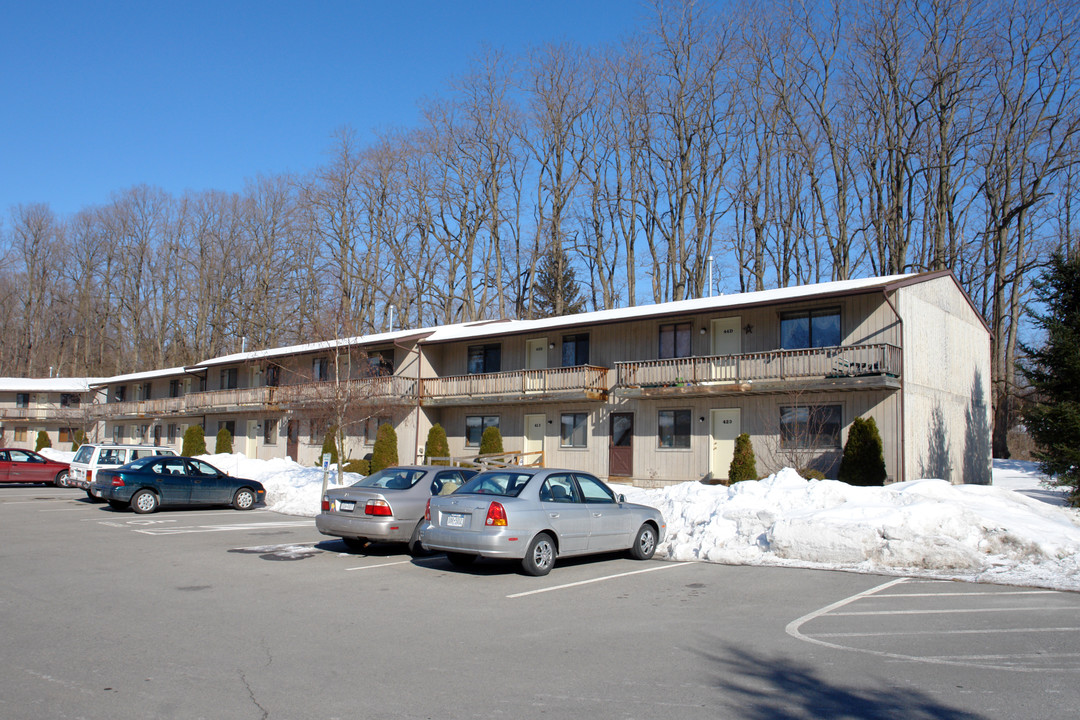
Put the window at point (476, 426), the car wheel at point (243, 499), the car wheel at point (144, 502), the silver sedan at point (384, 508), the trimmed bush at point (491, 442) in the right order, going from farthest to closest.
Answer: the window at point (476, 426) → the trimmed bush at point (491, 442) → the car wheel at point (243, 499) → the car wheel at point (144, 502) → the silver sedan at point (384, 508)

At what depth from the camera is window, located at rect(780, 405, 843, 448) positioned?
2436 cm

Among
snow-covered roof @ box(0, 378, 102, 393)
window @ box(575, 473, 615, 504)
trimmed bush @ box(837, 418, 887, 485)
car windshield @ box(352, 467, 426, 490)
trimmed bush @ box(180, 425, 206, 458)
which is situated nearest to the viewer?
window @ box(575, 473, 615, 504)

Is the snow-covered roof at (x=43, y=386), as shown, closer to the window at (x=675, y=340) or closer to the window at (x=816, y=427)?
the window at (x=675, y=340)

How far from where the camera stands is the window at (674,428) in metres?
27.8

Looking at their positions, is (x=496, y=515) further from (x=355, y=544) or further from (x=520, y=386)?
(x=520, y=386)

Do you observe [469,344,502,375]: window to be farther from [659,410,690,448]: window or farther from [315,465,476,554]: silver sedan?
[315,465,476,554]: silver sedan

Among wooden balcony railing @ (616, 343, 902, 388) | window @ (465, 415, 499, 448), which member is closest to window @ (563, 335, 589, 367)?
wooden balcony railing @ (616, 343, 902, 388)

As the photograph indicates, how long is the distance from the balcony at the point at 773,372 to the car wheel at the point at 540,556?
47.9 ft

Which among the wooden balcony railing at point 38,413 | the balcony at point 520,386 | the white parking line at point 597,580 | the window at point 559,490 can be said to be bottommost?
the white parking line at point 597,580

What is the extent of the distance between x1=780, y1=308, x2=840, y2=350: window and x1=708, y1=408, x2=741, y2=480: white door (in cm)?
286

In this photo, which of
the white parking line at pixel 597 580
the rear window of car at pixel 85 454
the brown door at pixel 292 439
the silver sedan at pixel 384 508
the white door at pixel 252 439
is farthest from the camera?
the white door at pixel 252 439

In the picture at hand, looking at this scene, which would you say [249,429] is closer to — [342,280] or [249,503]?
[342,280]

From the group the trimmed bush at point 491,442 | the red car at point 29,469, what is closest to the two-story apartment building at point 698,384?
the trimmed bush at point 491,442

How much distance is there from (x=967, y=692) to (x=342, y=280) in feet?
170
